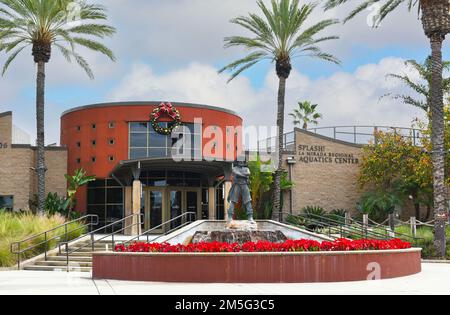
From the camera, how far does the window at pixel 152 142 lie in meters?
33.8

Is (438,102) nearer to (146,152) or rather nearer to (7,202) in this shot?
(146,152)

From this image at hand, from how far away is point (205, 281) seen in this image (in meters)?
14.3

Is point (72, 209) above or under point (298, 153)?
under

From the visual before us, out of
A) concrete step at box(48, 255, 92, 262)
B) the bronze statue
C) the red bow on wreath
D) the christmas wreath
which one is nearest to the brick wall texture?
the christmas wreath

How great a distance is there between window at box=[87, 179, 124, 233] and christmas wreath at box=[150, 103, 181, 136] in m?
3.98

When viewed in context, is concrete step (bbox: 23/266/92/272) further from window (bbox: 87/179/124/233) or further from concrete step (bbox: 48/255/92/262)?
window (bbox: 87/179/124/233)

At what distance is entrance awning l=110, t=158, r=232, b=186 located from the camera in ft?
88.0

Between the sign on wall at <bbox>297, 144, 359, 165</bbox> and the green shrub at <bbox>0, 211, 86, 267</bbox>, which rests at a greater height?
the sign on wall at <bbox>297, 144, 359, 165</bbox>

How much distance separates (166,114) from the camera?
33.9 metres
